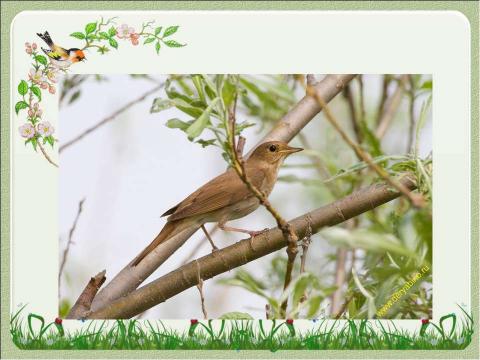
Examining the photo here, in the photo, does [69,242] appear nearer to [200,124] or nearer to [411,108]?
[200,124]

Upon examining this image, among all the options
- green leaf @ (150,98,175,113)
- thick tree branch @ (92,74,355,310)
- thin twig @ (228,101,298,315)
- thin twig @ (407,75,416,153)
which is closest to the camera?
thin twig @ (228,101,298,315)

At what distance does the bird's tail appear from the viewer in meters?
4.07

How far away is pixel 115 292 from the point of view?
13.0 feet

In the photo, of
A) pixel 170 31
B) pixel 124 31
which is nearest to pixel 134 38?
pixel 124 31

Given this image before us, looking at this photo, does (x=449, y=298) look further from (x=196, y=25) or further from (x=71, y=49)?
(x=71, y=49)

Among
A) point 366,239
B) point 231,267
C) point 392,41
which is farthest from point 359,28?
point 366,239

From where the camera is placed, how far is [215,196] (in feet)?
14.3

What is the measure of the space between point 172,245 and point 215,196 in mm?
412

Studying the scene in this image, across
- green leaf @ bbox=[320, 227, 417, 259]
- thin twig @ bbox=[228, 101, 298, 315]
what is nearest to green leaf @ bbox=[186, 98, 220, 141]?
thin twig @ bbox=[228, 101, 298, 315]

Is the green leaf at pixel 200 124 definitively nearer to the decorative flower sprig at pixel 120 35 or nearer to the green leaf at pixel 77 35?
the decorative flower sprig at pixel 120 35

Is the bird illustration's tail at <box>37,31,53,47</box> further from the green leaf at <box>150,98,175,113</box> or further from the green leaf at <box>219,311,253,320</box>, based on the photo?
the green leaf at <box>219,311,253,320</box>

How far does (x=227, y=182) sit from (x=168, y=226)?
0.45 metres

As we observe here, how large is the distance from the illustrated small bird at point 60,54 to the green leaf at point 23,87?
20 cm

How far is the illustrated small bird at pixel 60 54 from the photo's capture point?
154 inches
